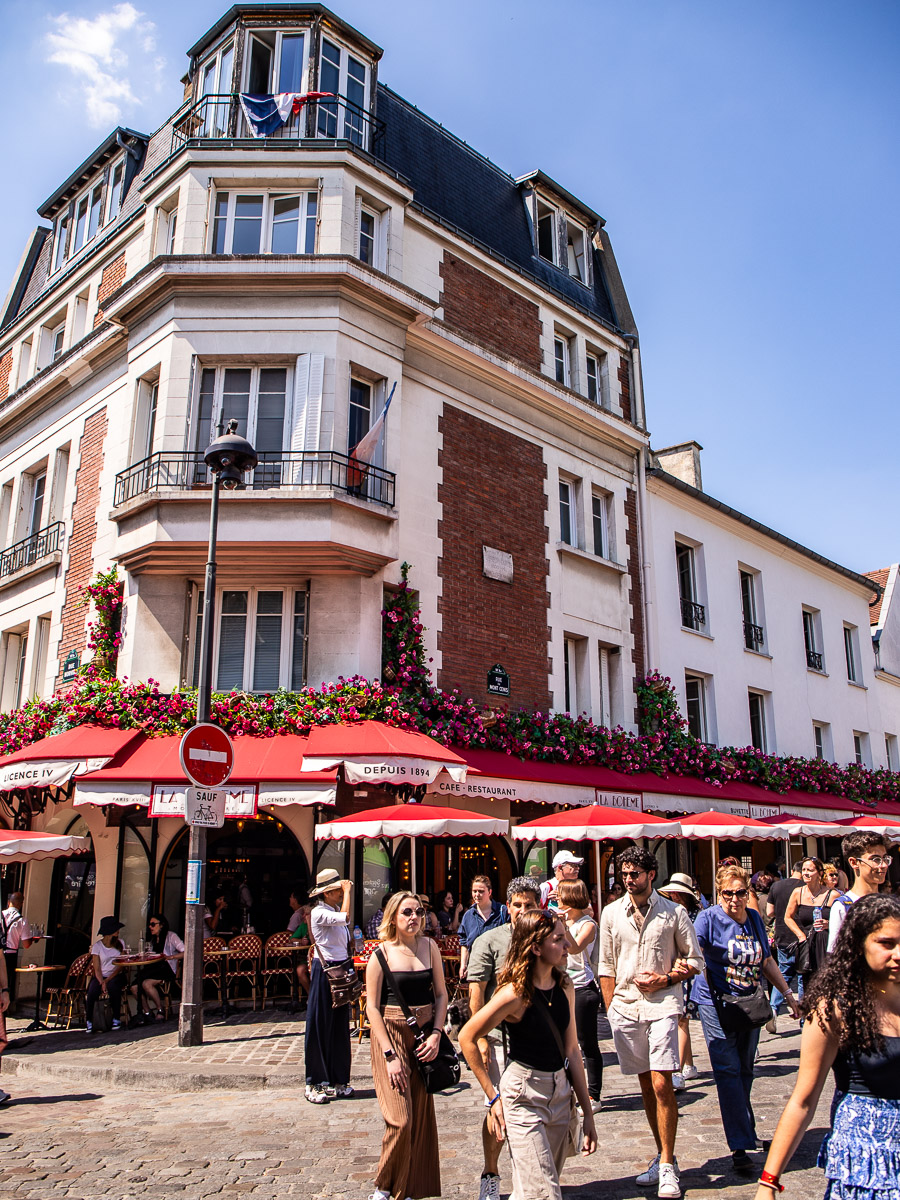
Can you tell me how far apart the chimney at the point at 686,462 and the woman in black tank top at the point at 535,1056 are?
21.7 m

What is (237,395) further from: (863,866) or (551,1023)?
(551,1023)

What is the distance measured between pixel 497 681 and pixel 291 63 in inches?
419

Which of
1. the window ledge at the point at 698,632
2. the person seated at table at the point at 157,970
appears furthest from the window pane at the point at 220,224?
the window ledge at the point at 698,632

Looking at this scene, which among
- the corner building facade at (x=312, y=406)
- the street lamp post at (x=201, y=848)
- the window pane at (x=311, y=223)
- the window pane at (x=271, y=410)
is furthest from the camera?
the window pane at (x=311, y=223)

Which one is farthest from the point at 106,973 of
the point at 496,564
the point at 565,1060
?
the point at 565,1060

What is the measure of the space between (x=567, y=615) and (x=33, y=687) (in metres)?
9.42

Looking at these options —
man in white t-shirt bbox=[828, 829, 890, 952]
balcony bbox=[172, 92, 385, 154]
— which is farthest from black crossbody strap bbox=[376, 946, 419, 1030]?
balcony bbox=[172, 92, 385, 154]

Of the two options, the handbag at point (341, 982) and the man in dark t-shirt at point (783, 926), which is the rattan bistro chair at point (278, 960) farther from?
the man in dark t-shirt at point (783, 926)

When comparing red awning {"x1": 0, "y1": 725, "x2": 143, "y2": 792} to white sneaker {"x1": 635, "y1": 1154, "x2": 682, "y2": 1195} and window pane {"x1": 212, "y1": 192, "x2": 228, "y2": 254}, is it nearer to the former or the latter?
window pane {"x1": 212, "y1": 192, "x2": 228, "y2": 254}

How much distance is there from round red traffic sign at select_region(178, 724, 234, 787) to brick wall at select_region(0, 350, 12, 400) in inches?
529

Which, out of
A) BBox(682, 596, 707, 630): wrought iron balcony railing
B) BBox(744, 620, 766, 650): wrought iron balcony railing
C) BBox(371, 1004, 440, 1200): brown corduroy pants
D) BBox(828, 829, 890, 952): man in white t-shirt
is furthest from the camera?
BBox(744, 620, 766, 650): wrought iron balcony railing

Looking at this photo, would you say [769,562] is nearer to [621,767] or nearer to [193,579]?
[621,767]

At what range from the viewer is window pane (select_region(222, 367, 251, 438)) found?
14.2m

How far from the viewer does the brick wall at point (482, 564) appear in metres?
15.2
